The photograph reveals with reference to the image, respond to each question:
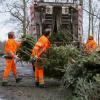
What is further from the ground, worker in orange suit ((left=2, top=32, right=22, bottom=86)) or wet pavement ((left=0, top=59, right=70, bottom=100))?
worker in orange suit ((left=2, top=32, right=22, bottom=86))

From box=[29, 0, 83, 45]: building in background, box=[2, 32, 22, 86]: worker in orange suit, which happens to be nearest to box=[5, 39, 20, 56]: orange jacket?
box=[2, 32, 22, 86]: worker in orange suit

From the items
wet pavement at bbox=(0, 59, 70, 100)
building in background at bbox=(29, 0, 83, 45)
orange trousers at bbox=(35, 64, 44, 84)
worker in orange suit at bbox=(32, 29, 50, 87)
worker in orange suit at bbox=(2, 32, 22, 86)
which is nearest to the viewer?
wet pavement at bbox=(0, 59, 70, 100)

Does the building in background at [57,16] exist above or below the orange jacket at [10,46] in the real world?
above

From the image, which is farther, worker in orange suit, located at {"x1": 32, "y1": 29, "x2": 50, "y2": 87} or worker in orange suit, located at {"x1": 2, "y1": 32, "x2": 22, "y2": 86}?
worker in orange suit, located at {"x1": 2, "y1": 32, "x2": 22, "y2": 86}

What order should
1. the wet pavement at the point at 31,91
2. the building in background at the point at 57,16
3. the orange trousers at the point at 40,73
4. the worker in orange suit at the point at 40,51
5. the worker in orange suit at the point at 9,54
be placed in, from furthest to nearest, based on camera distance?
1. the building in background at the point at 57,16
2. the worker in orange suit at the point at 9,54
3. the orange trousers at the point at 40,73
4. the worker in orange suit at the point at 40,51
5. the wet pavement at the point at 31,91

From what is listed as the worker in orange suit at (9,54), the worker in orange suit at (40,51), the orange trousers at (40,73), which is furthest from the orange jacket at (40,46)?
the worker in orange suit at (9,54)

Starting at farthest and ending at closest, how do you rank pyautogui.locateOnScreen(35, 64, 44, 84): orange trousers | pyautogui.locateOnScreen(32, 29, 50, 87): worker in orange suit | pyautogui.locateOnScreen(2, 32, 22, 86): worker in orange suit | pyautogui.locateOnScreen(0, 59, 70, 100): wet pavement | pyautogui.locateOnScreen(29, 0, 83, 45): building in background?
pyautogui.locateOnScreen(29, 0, 83, 45): building in background < pyautogui.locateOnScreen(2, 32, 22, 86): worker in orange suit < pyautogui.locateOnScreen(35, 64, 44, 84): orange trousers < pyautogui.locateOnScreen(32, 29, 50, 87): worker in orange suit < pyautogui.locateOnScreen(0, 59, 70, 100): wet pavement

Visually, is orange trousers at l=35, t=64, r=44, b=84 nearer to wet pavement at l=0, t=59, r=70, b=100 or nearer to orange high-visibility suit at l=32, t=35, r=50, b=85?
orange high-visibility suit at l=32, t=35, r=50, b=85

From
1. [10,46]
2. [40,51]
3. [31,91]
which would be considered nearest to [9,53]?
[10,46]

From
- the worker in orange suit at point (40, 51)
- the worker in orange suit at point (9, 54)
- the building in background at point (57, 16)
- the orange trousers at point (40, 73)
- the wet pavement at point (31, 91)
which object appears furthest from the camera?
the building in background at point (57, 16)

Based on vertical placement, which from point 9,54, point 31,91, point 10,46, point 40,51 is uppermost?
point 10,46

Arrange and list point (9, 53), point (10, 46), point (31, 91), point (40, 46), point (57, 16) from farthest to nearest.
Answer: point (57, 16) → point (10, 46) → point (9, 53) → point (40, 46) → point (31, 91)

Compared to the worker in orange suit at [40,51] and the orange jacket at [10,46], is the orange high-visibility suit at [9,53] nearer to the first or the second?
the orange jacket at [10,46]

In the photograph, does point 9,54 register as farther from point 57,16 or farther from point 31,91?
point 57,16
